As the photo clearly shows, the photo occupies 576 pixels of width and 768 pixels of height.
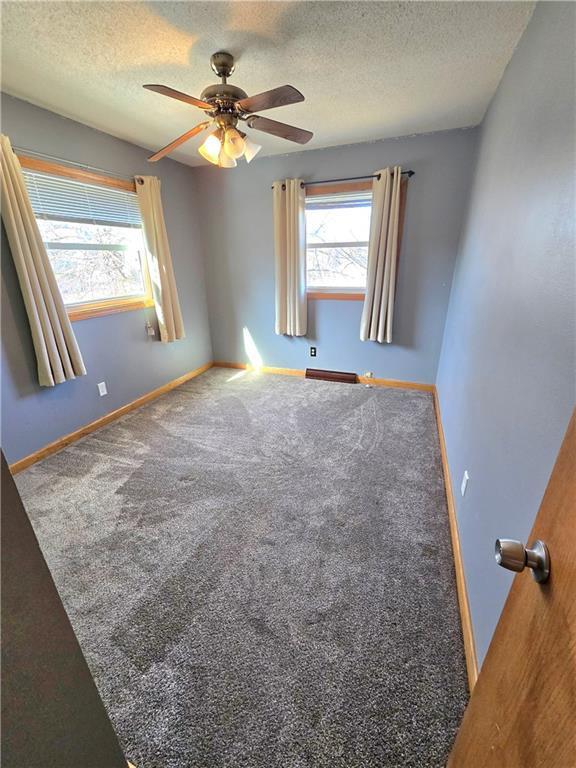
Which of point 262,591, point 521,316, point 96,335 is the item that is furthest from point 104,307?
point 521,316

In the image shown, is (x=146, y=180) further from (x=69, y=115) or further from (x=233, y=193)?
(x=233, y=193)

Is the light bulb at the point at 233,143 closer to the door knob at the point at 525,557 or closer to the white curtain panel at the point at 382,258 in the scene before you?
the white curtain panel at the point at 382,258

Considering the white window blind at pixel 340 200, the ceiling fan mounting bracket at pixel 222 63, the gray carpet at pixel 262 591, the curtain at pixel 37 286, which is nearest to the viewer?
the gray carpet at pixel 262 591

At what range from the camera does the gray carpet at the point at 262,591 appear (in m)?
1.00

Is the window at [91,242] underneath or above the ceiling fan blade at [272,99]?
underneath

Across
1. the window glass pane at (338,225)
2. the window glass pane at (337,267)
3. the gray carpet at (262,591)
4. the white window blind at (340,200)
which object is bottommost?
the gray carpet at (262,591)

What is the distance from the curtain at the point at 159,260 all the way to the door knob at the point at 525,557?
337 cm

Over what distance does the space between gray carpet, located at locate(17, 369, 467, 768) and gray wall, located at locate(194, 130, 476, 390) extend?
3.99 ft

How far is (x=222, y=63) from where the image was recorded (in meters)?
1.69

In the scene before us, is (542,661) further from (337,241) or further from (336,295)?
(337,241)

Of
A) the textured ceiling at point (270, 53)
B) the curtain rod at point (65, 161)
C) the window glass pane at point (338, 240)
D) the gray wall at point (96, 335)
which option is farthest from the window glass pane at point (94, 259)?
the window glass pane at point (338, 240)

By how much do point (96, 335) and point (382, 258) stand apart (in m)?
2.75

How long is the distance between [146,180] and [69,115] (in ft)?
2.28

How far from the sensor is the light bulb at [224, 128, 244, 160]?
6.02 feet
